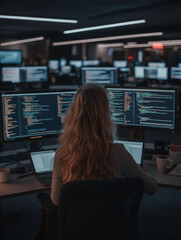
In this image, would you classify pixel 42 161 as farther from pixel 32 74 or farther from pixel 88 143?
pixel 32 74

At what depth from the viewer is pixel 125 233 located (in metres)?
1.52

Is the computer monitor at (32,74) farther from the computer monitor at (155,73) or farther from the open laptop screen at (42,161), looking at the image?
the open laptop screen at (42,161)

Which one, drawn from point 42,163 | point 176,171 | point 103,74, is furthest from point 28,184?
point 103,74

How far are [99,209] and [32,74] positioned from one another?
23.1ft

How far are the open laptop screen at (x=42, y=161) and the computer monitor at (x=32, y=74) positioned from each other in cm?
603

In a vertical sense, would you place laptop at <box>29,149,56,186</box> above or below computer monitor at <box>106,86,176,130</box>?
below

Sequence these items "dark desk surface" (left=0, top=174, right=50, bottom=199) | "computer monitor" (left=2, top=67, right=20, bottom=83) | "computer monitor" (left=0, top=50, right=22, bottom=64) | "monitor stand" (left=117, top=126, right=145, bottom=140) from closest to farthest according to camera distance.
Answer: "dark desk surface" (left=0, top=174, right=50, bottom=199) < "monitor stand" (left=117, top=126, right=145, bottom=140) < "computer monitor" (left=2, top=67, right=20, bottom=83) < "computer monitor" (left=0, top=50, right=22, bottom=64)

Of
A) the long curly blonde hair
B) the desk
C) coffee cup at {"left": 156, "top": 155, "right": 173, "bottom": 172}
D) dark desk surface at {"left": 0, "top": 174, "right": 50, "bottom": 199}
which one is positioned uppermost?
the long curly blonde hair

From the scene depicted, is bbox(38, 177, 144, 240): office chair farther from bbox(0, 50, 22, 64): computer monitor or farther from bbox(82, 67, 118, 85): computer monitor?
bbox(0, 50, 22, 64): computer monitor

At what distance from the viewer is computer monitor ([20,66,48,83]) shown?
8047 millimetres

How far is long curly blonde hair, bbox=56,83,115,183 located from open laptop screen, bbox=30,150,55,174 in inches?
27.5

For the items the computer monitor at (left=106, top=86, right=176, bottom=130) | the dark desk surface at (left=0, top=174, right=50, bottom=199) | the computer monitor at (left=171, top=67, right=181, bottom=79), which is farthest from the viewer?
the computer monitor at (left=171, top=67, right=181, bottom=79)

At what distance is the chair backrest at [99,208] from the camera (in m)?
1.33

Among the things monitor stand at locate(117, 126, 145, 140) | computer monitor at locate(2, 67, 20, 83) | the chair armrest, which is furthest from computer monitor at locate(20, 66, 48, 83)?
the chair armrest
